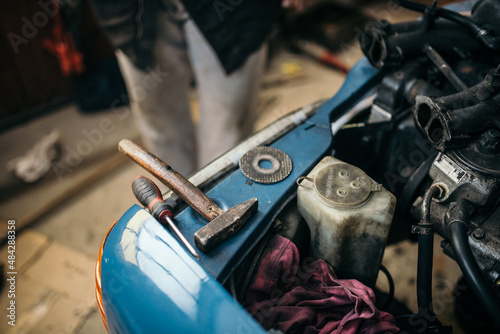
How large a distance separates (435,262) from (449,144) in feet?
3.59

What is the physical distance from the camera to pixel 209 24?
1421 millimetres

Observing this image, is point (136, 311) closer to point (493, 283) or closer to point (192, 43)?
point (493, 283)

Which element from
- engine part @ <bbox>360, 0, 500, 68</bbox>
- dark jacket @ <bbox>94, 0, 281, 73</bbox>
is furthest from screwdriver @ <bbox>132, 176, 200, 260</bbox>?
dark jacket @ <bbox>94, 0, 281, 73</bbox>

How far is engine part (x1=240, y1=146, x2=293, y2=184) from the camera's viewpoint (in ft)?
2.83

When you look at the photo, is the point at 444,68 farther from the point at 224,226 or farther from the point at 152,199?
the point at 152,199

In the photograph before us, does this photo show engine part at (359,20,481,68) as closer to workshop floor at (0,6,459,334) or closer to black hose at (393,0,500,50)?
black hose at (393,0,500,50)

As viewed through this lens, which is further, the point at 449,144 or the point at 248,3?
the point at 248,3

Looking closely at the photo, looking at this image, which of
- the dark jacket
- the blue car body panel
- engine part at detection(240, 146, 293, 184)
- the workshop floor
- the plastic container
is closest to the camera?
the blue car body panel

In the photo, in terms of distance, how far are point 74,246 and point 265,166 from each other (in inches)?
54.2

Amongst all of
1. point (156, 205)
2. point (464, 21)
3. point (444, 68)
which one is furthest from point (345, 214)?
point (464, 21)

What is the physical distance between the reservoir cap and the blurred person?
892mm

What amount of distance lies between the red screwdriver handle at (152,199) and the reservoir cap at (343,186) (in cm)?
33

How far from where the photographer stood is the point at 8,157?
2.21 m

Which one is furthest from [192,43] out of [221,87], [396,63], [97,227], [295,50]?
[295,50]
